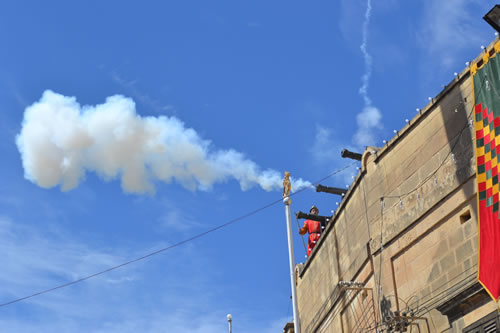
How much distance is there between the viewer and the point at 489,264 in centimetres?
1706

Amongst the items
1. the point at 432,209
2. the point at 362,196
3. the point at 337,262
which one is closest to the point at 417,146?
the point at 432,209

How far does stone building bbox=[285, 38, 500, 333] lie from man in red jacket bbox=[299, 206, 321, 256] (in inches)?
157

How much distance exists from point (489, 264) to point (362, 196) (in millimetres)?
7266

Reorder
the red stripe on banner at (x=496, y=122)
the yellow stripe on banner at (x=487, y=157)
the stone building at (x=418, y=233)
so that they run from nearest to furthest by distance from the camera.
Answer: the red stripe on banner at (x=496, y=122), the yellow stripe on banner at (x=487, y=157), the stone building at (x=418, y=233)

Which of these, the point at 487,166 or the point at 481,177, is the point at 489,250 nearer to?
the point at 481,177

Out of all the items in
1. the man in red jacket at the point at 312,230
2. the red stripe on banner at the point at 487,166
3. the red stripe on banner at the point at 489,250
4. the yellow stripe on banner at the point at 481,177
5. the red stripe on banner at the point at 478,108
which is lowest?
the red stripe on banner at the point at 489,250

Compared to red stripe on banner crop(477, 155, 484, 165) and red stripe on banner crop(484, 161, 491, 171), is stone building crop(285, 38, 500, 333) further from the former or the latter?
red stripe on banner crop(484, 161, 491, 171)

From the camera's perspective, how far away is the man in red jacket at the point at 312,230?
97.3 ft

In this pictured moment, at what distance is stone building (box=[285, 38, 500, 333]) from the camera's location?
1852cm

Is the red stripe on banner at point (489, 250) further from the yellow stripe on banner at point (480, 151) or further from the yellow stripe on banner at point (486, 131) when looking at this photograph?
the yellow stripe on banner at point (486, 131)

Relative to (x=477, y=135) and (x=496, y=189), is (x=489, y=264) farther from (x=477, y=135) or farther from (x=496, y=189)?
(x=477, y=135)

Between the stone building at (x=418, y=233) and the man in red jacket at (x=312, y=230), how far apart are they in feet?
13.1

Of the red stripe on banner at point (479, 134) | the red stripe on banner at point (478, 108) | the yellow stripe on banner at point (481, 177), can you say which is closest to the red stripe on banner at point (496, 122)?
the red stripe on banner at point (479, 134)

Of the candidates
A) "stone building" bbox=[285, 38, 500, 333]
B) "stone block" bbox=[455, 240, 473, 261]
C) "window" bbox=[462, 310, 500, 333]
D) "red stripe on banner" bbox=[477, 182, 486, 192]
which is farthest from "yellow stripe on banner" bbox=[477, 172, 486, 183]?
"window" bbox=[462, 310, 500, 333]
